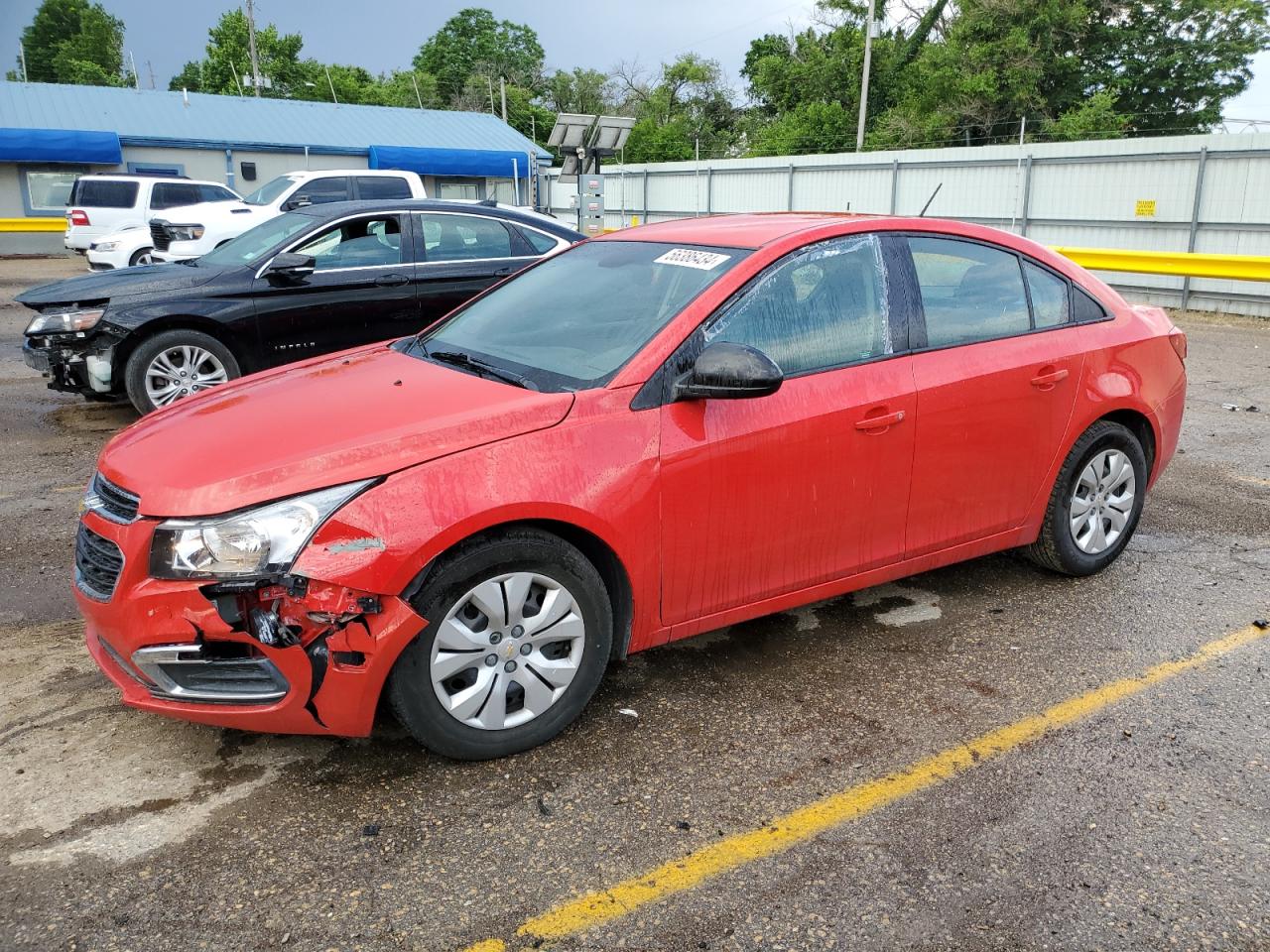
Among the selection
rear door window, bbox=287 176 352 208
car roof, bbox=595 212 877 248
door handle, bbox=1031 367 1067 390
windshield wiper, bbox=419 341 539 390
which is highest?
rear door window, bbox=287 176 352 208

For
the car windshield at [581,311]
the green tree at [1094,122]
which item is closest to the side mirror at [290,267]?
the car windshield at [581,311]

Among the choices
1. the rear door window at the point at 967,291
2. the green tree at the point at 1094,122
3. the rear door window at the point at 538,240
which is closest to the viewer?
the rear door window at the point at 967,291

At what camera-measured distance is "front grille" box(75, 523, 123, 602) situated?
114 inches

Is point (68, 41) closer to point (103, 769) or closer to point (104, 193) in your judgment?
point (104, 193)

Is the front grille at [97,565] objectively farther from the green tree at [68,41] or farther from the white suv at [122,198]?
the green tree at [68,41]

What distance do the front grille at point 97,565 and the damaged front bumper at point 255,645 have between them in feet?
0.10

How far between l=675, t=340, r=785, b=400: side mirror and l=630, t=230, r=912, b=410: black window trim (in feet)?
0.29

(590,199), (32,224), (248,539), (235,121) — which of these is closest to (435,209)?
(248,539)

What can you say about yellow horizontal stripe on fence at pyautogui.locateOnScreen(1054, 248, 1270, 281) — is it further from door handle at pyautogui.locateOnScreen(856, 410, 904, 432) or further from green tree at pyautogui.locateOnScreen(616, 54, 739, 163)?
green tree at pyautogui.locateOnScreen(616, 54, 739, 163)

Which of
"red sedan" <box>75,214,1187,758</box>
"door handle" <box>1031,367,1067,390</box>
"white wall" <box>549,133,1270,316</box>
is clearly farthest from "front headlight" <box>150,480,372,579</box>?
"white wall" <box>549,133,1270,316</box>

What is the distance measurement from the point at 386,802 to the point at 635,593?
97 centimetres

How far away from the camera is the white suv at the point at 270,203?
1327cm

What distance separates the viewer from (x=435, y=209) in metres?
7.93

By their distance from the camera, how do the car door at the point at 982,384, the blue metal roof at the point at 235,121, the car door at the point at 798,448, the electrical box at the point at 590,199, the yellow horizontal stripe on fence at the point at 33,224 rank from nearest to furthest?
the car door at the point at 798,448, the car door at the point at 982,384, the electrical box at the point at 590,199, the yellow horizontal stripe on fence at the point at 33,224, the blue metal roof at the point at 235,121
